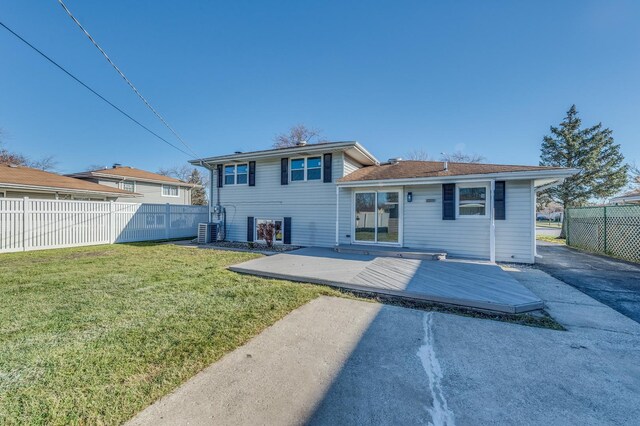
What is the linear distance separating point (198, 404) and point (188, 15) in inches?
473

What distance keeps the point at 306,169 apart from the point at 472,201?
6138 millimetres

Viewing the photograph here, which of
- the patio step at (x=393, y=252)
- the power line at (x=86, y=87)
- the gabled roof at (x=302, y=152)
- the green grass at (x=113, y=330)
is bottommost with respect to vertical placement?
the green grass at (x=113, y=330)

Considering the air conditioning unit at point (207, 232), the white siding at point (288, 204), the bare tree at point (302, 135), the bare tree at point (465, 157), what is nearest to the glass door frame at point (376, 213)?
the white siding at point (288, 204)

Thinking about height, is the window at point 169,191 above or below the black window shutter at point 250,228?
above

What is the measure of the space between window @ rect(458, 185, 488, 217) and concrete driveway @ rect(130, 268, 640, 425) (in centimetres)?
476

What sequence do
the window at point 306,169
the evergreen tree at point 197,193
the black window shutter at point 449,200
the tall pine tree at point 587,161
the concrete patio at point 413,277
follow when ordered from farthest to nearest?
the evergreen tree at point 197,193
the tall pine tree at point 587,161
the window at point 306,169
the black window shutter at point 449,200
the concrete patio at point 413,277

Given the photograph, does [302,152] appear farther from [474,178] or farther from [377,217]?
[474,178]

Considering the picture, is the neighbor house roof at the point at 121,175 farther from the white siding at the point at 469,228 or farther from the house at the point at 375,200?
the white siding at the point at 469,228

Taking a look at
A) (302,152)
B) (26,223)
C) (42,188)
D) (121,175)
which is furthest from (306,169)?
(121,175)

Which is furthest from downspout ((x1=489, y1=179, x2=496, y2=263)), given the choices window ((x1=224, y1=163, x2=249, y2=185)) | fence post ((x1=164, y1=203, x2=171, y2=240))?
fence post ((x1=164, y1=203, x2=171, y2=240))

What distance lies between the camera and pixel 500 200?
792 cm

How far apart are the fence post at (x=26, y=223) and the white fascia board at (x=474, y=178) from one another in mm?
11367

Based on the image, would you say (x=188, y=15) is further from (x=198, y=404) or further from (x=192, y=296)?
(x=198, y=404)

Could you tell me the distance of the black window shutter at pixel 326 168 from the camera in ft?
33.4
